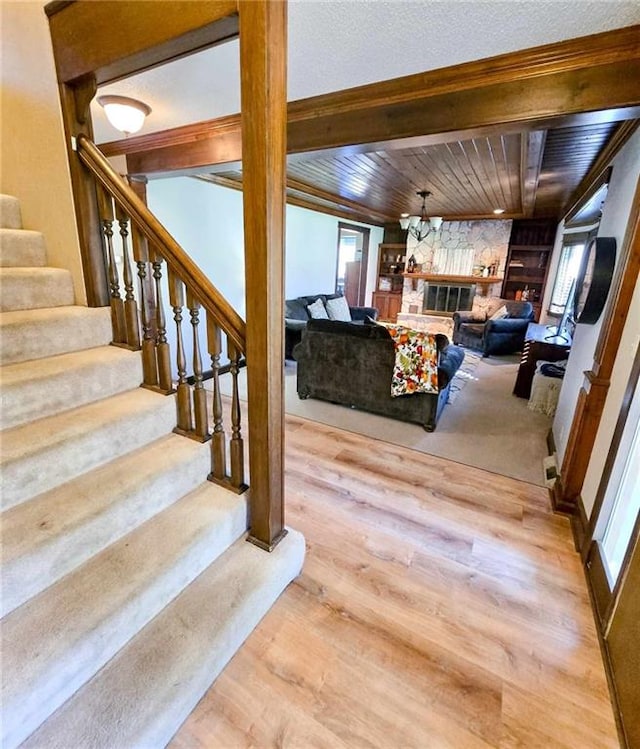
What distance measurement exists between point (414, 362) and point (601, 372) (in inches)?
55.2

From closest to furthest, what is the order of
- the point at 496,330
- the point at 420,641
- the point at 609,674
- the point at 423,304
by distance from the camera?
1. the point at 609,674
2. the point at 420,641
3. the point at 496,330
4. the point at 423,304

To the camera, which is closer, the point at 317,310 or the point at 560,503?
the point at 560,503

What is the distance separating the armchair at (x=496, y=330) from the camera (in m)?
5.98

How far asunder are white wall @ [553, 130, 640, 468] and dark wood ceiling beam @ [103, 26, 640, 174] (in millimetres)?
579

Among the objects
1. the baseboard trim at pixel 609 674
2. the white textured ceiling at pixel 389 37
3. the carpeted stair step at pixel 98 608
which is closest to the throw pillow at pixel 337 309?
the white textured ceiling at pixel 389 37

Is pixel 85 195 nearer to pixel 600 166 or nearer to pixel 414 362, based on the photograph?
pixel 414 362

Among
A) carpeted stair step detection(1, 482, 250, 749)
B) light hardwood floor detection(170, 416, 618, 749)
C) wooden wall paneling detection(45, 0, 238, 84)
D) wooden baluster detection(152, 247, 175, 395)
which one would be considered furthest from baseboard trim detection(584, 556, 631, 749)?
wooden wall paneling detection(45, 0, 238, 84)

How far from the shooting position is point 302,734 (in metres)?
1.15

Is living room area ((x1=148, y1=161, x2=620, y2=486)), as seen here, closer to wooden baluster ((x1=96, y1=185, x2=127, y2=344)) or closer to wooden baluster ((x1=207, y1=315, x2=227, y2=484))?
wooden baluster ((x1=207, y1=315, x2=227, y2=484))

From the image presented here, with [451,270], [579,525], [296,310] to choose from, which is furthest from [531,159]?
[451,270]

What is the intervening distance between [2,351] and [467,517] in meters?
2.56

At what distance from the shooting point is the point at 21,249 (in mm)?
1891

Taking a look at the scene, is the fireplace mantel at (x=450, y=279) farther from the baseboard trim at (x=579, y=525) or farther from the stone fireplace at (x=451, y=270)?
the baseboard trim at (x=579, y=525)

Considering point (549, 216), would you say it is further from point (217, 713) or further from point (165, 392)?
point (217, 713)
